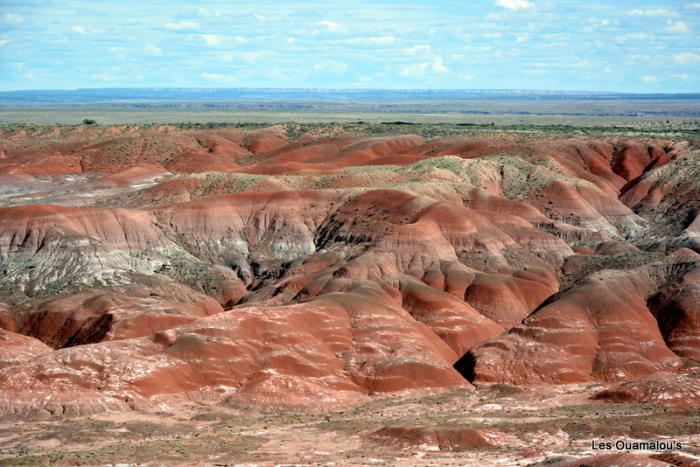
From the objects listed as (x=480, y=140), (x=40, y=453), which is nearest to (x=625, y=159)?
(x=480, y=140)

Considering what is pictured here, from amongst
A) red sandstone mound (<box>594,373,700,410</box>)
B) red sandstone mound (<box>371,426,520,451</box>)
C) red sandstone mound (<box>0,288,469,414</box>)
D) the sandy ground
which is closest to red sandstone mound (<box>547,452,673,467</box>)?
the sandy ground

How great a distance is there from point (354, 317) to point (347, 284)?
878 centimetres

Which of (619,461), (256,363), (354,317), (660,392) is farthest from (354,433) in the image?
(354,317)

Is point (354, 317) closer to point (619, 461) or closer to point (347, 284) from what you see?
point (347, 284)

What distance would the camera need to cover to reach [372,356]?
260ft

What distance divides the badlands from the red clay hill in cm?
24

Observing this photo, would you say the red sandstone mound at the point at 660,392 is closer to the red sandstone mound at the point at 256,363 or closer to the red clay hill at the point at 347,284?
the red clay hill at the point at 347,284

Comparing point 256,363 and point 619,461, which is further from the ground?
point 619,461

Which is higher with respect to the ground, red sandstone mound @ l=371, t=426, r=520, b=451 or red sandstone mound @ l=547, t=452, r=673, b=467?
red sandstone mound @ l=547, t=452, r=673, b=467

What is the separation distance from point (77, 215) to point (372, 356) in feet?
137

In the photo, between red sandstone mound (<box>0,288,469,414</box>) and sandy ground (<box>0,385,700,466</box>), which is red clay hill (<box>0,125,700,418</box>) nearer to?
red sandstone mound (<box>0,288,469,414</box>)

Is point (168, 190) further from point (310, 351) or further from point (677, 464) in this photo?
point (677, 464)

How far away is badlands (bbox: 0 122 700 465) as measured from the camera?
62.1m

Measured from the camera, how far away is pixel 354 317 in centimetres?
8369
